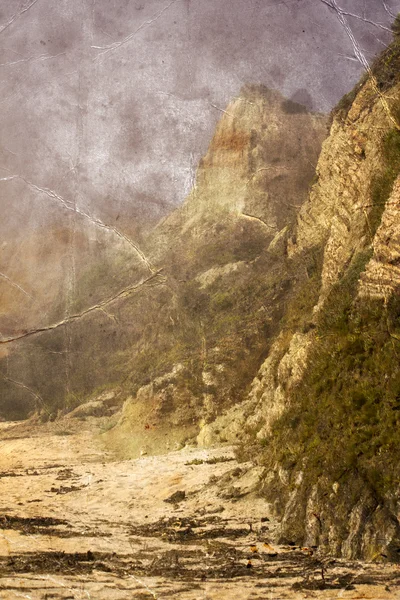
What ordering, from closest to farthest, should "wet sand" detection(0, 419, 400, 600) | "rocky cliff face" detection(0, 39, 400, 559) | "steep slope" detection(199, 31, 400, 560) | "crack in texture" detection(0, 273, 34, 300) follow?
"wet sand" detection(0, 419, 400, 600), "steep slope" detection(199, 31, 400, 560), "rocky cliff face" detection(0, 39, 400, 559), "crack in texture" detection(0, 273, 34, 300)

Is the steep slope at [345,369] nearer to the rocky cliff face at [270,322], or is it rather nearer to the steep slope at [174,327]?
the rocky cliff face at [270,322]

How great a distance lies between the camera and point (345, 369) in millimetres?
8922

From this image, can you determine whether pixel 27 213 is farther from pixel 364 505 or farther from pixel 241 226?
pixel 364 505

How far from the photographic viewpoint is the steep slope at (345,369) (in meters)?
7.52

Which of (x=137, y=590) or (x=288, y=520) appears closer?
(x=137, y=590)

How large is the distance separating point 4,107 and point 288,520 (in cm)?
832

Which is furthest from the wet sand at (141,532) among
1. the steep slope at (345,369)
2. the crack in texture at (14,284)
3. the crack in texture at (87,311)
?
the crack in texture at (14,284)

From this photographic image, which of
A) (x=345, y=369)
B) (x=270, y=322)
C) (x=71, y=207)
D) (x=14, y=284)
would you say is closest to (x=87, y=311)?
(x=14, y=284)

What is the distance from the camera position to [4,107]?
12461 millimetres

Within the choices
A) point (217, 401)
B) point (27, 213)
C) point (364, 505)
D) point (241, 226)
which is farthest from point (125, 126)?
point (364, 505)

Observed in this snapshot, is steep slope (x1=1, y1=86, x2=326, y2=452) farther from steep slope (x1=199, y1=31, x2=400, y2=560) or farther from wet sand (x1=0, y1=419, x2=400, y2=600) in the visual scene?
wet sand (x1=0, y1=419, x2=400, y2=600)

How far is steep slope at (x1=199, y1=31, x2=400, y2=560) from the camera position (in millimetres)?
7523

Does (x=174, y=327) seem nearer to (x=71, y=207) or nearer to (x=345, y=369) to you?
(x=71, y=207)

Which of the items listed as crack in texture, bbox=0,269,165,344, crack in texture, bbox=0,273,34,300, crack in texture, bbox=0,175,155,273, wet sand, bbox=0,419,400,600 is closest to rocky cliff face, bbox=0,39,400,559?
crack in texture, bbox=0,269,165,344
